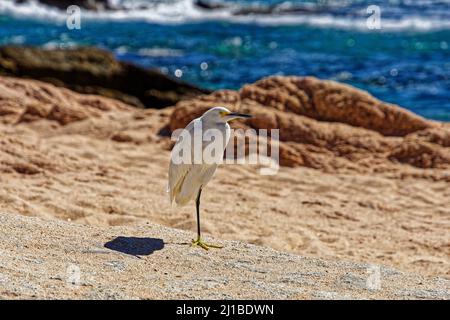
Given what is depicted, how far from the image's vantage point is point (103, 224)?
7.82m

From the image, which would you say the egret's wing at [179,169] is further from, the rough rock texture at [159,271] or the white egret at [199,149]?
the rough rock texture at [159,271]

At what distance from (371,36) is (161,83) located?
12.5 m

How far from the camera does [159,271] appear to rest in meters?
5.77

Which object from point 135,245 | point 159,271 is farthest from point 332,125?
point 159,271

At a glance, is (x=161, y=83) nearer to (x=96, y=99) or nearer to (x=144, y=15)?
(x=96, y=99)

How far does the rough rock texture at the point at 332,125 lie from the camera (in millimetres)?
10812

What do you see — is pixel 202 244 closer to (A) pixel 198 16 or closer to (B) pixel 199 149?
(B) pixel 199 149

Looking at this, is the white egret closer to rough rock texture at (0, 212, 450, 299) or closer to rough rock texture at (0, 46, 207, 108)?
rough rock texture at (0, 212, 450, 299)

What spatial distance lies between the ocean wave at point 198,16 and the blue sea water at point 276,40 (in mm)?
36

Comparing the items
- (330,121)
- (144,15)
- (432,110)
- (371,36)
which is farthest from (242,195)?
(144,15)

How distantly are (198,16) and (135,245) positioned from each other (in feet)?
85.6

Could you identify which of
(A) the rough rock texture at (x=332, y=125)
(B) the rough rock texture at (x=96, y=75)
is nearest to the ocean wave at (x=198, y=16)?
(B) the rough rock texture at (x=96, y=75)
